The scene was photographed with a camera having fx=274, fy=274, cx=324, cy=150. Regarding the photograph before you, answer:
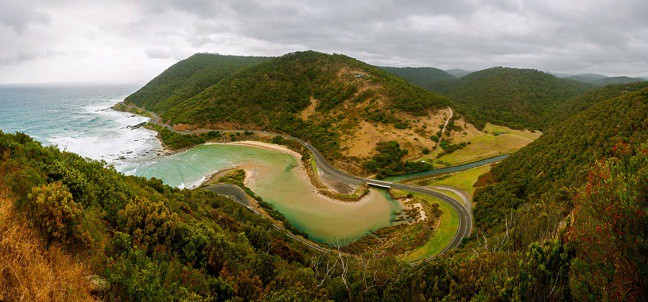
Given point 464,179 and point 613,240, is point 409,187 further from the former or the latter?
point 613,240

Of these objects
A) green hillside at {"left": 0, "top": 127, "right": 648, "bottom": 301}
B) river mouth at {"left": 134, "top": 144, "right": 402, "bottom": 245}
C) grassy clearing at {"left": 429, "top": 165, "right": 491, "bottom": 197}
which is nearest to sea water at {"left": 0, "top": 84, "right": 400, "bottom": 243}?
river mouth at {"left": 134, "top": 144, "right": 402, "bottom": 245}

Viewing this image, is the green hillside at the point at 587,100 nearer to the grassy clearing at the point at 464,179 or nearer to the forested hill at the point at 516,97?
the forested hill at the point at 516,97

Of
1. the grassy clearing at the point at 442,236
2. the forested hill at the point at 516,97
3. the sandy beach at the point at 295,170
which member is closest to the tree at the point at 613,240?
the grassy clearing at the point at 442,236

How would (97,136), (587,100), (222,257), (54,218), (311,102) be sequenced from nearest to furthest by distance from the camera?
(54,218) < (222,257) < (97,136) < (311,102) < (587,100)

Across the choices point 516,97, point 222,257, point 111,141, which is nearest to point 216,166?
point 111,141

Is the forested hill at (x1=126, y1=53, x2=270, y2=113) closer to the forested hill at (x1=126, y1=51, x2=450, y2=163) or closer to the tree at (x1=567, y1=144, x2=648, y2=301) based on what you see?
the forested hill at (x1=126, y1=51, x2=450, y2=163)

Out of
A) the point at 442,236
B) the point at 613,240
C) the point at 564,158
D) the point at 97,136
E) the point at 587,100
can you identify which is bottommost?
the point at 442,236

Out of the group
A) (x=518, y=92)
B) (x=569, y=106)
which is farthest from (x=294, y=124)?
(x=518, y=92)
